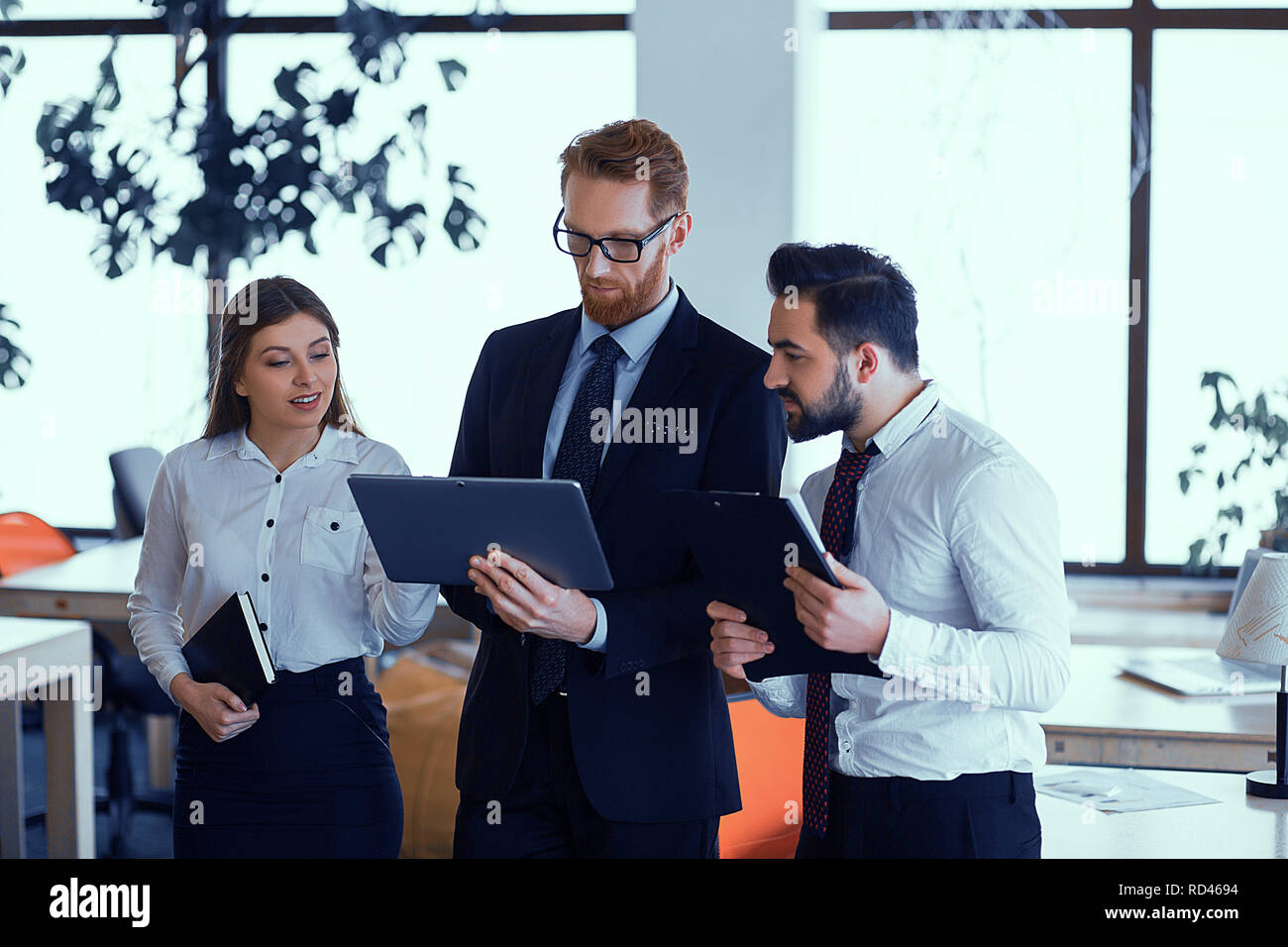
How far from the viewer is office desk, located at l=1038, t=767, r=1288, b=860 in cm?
200

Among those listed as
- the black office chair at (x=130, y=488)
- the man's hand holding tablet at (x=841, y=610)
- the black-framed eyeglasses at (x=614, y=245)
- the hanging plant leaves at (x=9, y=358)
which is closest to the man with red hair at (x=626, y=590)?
the black-framed eyeglasses at (x=614, y=245)

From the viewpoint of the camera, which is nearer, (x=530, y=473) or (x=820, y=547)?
(x=820, y=547)

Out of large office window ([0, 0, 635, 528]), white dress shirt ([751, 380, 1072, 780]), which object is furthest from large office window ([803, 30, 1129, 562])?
white dress shirt ([751, 380, 1072, 780])

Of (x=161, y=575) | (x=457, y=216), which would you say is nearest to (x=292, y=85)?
(x=457, y=216)

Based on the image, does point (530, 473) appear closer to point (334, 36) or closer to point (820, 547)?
point (820, 547)

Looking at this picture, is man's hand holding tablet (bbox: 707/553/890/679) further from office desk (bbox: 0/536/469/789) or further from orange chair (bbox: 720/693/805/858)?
office desk (bbox: 0/536/469/789)

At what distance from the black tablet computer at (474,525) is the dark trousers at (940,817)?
453 millimetres

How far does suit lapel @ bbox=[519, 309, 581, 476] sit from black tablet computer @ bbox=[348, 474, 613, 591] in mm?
237

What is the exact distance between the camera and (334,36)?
4777 mm

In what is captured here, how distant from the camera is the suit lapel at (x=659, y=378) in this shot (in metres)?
1.73

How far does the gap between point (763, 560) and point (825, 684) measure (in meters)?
0.30

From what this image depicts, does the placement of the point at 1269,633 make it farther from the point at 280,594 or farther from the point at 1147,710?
the point at 280,594
